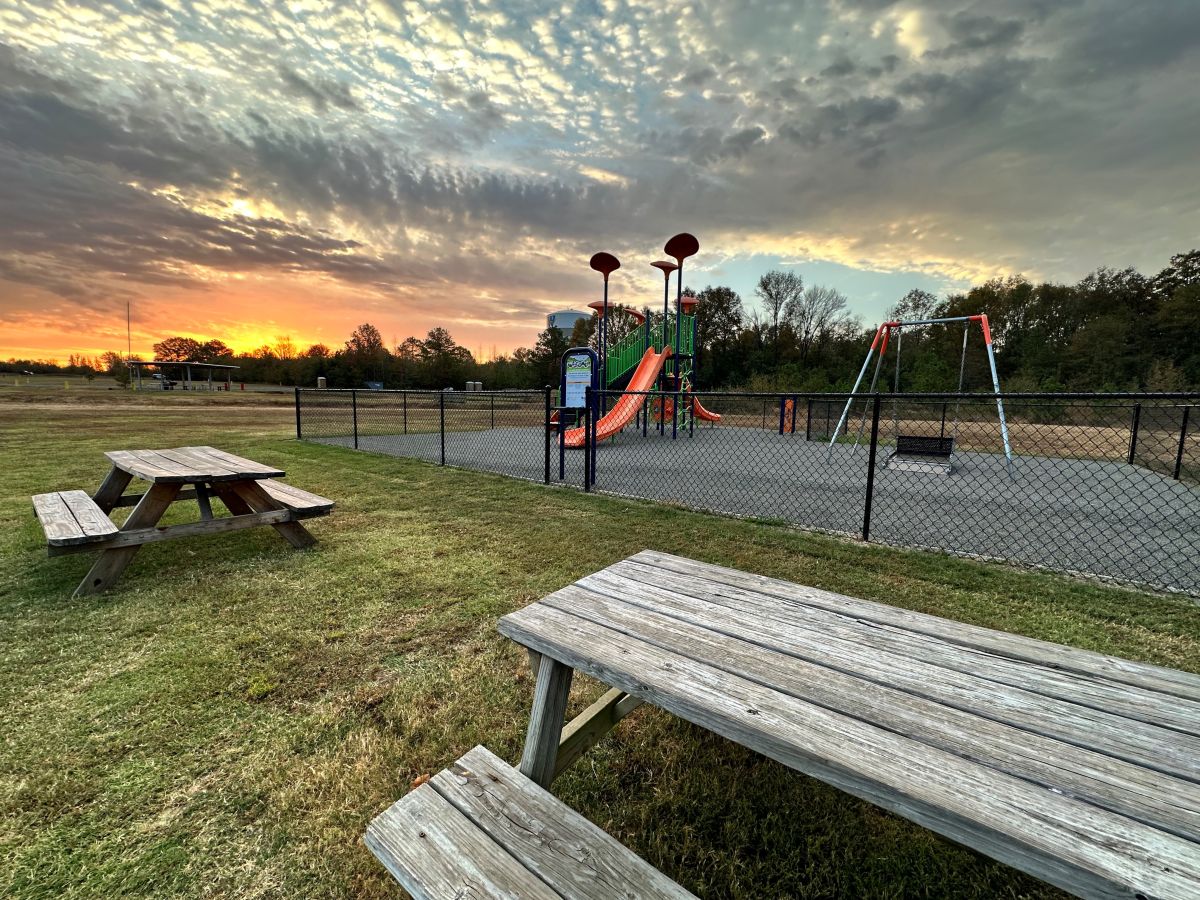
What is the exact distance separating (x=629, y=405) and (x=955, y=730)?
10.3 m

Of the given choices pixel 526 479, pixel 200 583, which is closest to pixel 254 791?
pixel 200 583

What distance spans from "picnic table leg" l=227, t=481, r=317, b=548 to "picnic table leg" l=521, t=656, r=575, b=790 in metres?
2.97

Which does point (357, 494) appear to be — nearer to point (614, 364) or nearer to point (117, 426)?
point (614, 364)

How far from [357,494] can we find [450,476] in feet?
4.22

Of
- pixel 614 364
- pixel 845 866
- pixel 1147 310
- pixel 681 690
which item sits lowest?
pixel 845 866

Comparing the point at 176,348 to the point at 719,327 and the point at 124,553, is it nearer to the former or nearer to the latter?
the point at 719,327

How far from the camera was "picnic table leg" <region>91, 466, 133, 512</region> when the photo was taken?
3760 millimetres

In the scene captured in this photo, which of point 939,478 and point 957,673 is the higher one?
point 957,673

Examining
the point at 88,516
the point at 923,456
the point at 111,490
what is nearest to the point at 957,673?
the point at 88,516

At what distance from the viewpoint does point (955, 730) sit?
818mm

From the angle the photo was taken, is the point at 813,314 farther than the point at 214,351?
No

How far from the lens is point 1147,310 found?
2517 cm

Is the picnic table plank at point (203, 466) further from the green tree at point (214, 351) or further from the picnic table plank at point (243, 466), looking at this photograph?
the green tree at point (214, 351)

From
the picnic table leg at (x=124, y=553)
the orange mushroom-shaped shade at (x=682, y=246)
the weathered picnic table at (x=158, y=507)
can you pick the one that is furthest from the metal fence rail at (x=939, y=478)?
the orange mushroom-shaped shade at (x=682, y=246)
